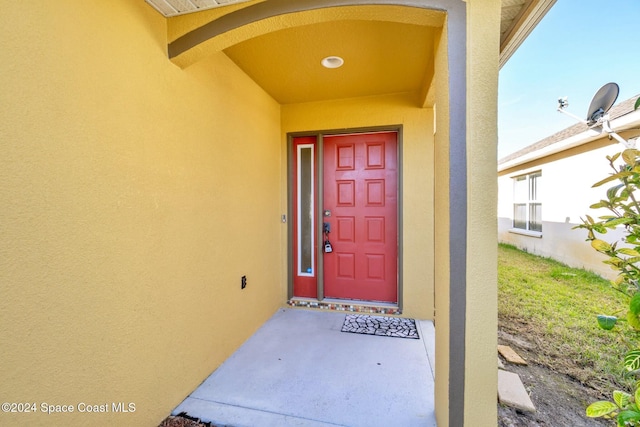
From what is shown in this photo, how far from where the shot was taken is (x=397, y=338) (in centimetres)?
253

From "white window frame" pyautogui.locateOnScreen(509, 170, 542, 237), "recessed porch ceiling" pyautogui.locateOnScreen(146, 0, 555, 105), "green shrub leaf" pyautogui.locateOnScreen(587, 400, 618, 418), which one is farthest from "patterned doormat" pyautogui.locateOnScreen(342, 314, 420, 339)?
"white window frame" pyautogui.locateOnScreen(509, 170, 542, 237)

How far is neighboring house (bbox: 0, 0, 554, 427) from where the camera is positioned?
3.32ft

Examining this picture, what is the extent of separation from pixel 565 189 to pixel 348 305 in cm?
501

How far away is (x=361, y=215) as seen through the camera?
3232 mm

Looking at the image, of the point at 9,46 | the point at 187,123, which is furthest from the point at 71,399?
the point at 187,123

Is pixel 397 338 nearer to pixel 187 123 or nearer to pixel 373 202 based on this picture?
pixel 373 202

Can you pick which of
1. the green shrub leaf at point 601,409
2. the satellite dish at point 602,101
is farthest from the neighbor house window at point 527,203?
the green shrub leaf at point 601,409

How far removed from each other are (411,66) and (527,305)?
10.6 feet

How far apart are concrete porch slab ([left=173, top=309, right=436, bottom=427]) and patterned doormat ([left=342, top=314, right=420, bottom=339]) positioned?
0.10m

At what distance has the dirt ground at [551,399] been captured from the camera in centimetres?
156

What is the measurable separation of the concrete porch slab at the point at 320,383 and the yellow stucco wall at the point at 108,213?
0.23 metres

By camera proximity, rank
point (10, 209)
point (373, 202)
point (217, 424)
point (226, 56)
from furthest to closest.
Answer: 1. point (373, 202)
2. point (226, 56)
3. point (217, 424)
4. point (10, 209)

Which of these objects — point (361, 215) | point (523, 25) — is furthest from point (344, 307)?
point (523, 25)

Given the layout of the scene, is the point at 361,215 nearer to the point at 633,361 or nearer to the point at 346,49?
the point at 346,49
